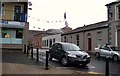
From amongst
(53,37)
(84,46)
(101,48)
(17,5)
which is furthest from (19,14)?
(53,37)

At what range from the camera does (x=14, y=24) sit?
98.0 ft

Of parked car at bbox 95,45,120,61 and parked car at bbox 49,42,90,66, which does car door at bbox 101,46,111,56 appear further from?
parked car at bbox 49,42,90,66

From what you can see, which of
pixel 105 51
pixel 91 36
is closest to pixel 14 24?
pixel 105 51

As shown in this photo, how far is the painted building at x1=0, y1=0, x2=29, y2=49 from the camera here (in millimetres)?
29953

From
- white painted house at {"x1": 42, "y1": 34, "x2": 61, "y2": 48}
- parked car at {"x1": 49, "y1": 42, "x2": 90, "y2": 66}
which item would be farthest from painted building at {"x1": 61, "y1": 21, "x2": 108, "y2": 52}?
parked car at {"x1": 49, "y1": 42, "x2": 90, "y2": 66}

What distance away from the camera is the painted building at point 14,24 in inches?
1179

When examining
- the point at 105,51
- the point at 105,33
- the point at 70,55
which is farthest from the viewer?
the point at 105,33

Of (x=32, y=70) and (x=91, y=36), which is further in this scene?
(x=91, y=36)

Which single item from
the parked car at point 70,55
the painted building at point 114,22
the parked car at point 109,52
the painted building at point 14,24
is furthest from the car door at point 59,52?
the painted building at point 114,22

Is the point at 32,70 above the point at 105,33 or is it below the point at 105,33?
below

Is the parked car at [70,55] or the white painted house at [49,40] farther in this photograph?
the white painted house at [49,40]

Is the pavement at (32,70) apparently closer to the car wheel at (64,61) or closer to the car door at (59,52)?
the car wheel at (64,61)

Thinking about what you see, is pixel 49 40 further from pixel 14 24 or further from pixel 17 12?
pixel 14 24

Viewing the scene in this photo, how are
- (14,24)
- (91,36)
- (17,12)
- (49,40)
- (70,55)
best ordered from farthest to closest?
(49,40) < (91,36) < (17,12) < (14,24) < (70,55)
